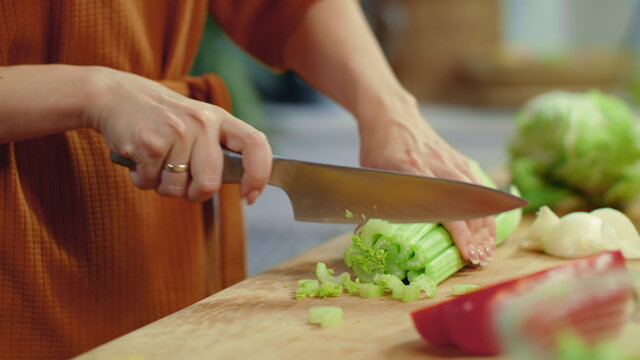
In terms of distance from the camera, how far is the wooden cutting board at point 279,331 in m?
0.85

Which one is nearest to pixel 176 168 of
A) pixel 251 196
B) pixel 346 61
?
pixel 251 196

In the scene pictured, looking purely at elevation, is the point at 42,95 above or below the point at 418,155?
above

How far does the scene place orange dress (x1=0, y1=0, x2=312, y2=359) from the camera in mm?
1158

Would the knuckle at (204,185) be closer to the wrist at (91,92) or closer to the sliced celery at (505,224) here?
the wrist at (91,92)

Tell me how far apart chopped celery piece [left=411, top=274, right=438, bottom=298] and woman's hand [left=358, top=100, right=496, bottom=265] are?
0.40ft

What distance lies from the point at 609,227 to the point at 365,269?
429 millimetres

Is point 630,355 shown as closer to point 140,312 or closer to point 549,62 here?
point 140,312

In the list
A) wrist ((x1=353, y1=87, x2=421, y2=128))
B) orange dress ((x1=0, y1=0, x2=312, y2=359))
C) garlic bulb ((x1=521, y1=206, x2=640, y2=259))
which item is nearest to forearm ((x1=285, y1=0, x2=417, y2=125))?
wrist ((x1=353, y1=87, x2=421, y2=128))

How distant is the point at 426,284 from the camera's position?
1.06 m

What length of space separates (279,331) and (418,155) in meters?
0.48

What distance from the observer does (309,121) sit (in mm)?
4484

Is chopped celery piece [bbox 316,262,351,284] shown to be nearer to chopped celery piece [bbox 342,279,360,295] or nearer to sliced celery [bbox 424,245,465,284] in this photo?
chopped celery piece [bbox 342,279,360,295]

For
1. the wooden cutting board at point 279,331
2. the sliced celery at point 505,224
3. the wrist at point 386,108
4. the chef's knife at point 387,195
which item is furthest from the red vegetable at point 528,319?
the wrist at point 386,108

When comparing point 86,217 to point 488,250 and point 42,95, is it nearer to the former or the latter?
point 42,95
